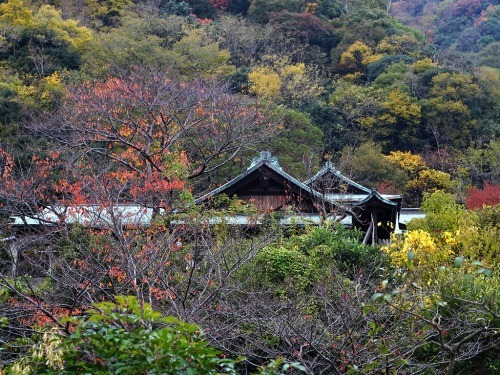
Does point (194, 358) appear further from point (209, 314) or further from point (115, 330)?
point (209, 314)

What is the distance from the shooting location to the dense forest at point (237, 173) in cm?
739

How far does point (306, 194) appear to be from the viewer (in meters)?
17.3

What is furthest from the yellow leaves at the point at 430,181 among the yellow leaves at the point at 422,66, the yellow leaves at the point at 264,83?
the yellow leaves at the point at 422,66

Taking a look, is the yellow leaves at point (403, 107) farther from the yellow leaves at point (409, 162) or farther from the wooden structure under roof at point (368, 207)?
the wooden structure under roof at point (368, 207)

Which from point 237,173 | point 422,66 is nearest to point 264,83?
point 422,66

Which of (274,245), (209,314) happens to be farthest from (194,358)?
(274,245)

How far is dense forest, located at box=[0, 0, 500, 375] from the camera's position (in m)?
7.39

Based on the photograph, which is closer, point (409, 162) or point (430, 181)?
point (430, 181)

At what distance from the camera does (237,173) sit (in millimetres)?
25203

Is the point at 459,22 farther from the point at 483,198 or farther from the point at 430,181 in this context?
the point at 483,198

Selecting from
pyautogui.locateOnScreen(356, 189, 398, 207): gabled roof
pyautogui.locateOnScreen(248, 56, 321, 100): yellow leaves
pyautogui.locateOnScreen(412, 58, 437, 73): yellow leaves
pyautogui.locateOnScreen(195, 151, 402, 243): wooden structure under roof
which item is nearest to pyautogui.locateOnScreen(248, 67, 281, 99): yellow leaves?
pyautogui.locateOnScreen(248, 56, 321, 100): yellow leaves

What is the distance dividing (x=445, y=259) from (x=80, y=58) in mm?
26910

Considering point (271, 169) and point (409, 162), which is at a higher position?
point (271, 169)

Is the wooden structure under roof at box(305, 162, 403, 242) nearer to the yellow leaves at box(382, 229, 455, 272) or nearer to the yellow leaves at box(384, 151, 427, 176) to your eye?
the yellow leaves at box(382, 229, 455, 272)
